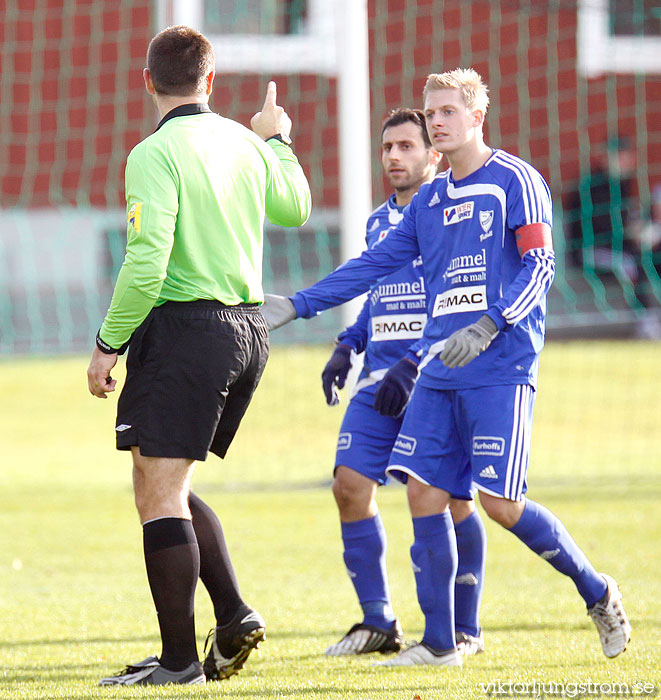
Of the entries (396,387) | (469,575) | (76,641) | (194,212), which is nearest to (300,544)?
(76,641)

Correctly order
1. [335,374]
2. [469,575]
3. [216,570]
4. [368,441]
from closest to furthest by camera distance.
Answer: [216,570] < [469,575] < [368,441] < [335,374]

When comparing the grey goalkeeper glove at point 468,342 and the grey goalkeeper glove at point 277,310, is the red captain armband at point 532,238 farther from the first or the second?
the grey goalkeeper glove at point 277,310

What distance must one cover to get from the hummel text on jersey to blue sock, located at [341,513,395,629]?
1.00m

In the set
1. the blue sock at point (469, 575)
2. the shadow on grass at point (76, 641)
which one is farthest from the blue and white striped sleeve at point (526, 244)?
the shadow on grass at point (76, 641)

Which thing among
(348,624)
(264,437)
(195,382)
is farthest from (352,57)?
(195,382)

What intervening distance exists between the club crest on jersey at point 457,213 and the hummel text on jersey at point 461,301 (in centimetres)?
24

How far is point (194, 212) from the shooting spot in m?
3.92

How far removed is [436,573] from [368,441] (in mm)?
802

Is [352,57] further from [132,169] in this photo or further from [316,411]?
A: [132,169]

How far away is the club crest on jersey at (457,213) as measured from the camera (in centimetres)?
437

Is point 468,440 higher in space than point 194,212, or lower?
lower

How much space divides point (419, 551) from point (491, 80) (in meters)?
10.4

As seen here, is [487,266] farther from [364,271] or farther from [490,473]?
[490,473]

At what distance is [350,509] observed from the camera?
16.4 ft
